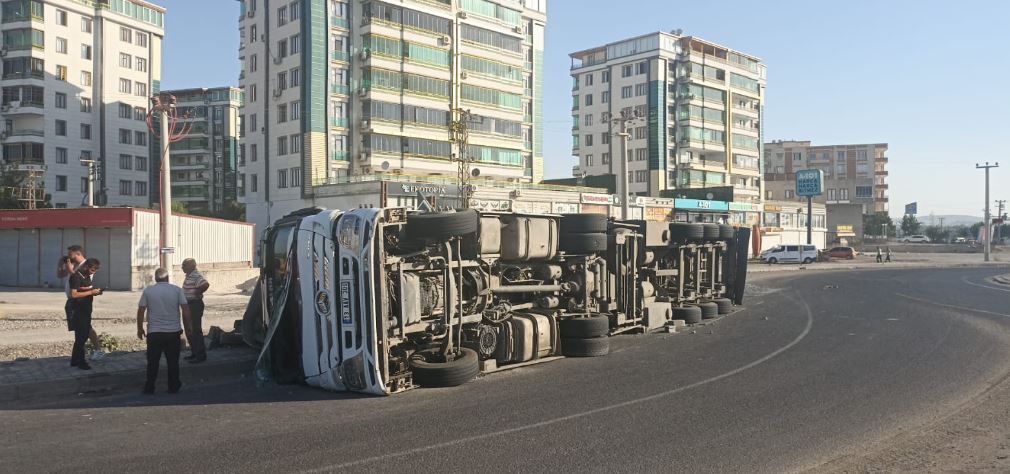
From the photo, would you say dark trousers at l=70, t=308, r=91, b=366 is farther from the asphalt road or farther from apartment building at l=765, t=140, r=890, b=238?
apartment building at l=765, t=140, r=890, b=238

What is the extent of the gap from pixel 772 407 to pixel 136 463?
6.66m

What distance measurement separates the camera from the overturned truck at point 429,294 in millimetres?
9289

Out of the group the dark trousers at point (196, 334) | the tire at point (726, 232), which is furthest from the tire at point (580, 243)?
the tire at point (726, 232)

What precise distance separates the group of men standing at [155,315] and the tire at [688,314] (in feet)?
35.9

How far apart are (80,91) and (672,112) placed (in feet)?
205

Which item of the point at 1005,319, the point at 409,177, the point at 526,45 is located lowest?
the point at 1005,319

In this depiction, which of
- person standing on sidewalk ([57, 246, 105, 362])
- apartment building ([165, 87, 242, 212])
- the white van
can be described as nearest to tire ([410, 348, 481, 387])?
person standing on sidewalk ([57, 246, 105, 362])

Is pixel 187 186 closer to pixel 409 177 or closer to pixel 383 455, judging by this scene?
pixel 409 177

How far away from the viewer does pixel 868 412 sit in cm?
847

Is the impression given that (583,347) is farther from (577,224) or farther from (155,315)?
(155,315)

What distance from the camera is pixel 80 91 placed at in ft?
220

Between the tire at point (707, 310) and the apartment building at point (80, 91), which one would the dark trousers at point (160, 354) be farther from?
the apartment building at point (80, 91)

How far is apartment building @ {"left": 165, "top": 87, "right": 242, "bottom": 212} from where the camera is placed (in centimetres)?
9350

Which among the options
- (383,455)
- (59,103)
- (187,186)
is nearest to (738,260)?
(383,455)
